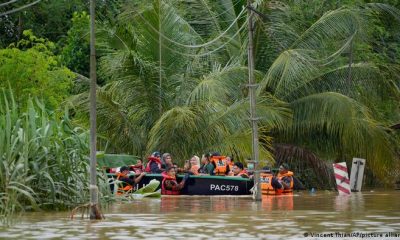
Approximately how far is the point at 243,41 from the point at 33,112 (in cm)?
1725

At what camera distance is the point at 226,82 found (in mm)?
33000

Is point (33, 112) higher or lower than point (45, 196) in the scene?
higher

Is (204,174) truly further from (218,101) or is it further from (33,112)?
(33,112)

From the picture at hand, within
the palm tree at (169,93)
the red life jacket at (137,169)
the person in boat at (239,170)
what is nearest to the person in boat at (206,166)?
the person in boat at (239,170)

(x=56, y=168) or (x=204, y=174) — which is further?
(x=204, y=174)

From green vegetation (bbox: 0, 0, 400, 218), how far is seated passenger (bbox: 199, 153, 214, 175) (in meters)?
1.41

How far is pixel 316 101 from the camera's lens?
114 feet

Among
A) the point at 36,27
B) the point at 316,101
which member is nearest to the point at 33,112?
the point at 316,101

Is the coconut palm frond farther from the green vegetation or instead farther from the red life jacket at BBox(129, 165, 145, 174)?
the red life jacket at BBox(129, 165, 145, 174)

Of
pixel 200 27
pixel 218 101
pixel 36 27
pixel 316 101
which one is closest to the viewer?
pixel 218 101

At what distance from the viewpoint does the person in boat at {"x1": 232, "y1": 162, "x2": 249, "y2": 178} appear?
29.1 metres

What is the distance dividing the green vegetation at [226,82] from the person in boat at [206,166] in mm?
1408

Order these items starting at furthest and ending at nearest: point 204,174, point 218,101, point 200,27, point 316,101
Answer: point 200,27, point 316,101, point 218,101, point 204,174

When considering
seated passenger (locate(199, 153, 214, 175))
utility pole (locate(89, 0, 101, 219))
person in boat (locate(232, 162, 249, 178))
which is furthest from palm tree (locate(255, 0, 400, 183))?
utility pole (locate(89, 0, 101, 219))
